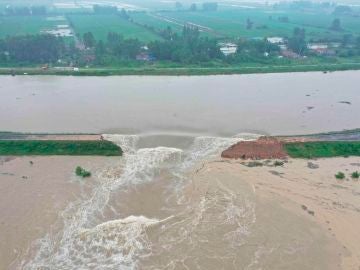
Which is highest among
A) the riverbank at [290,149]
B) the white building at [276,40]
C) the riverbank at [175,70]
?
the riverbank at [290,149]

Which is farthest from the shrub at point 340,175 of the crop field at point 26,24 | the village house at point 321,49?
the crop field at point 26,24

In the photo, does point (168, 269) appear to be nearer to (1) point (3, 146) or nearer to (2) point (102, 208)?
(2) point (102, 208)

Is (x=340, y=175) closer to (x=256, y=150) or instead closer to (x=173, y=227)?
(x=256, y=150)

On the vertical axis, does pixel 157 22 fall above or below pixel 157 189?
below

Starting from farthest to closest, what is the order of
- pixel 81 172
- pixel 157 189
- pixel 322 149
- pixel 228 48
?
pixel 228 48, pixel 322 149, pixel 81 172, pixel 157 189

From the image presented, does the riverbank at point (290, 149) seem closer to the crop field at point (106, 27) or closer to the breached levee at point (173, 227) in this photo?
the breached levee at point (173, 227)

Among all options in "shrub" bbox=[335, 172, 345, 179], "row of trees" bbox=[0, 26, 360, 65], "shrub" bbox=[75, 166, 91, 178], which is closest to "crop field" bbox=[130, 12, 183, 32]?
"row of trees" bbox=[0, 26, 360, 65]

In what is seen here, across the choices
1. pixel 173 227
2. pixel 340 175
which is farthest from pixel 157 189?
pixel 340 175
